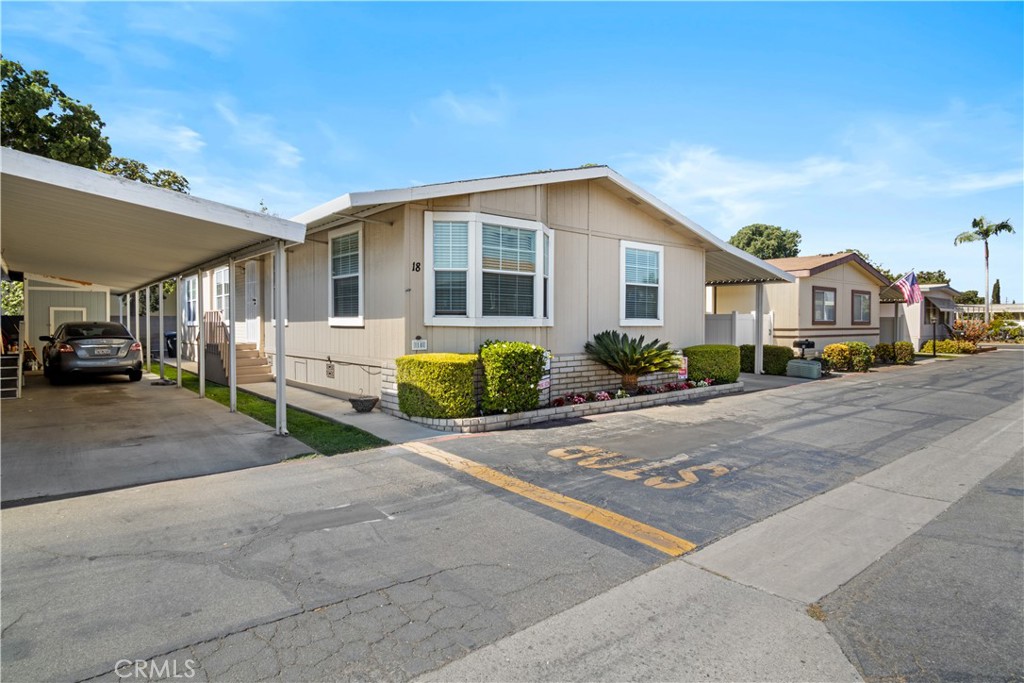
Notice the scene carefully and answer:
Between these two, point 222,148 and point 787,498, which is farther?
point 222,148

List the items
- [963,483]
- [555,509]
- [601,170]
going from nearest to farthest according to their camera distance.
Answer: [555,509]
[963,483]
[601,170]

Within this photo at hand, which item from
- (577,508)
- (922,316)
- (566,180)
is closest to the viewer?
(577,508)

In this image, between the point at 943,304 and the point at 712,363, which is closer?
the point at 712,363

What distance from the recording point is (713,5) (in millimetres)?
9016

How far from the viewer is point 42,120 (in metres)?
15.3

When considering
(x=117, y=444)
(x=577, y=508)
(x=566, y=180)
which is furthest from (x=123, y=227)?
(x=566, y=180)

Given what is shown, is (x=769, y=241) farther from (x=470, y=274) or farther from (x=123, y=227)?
(x=123, y=227)

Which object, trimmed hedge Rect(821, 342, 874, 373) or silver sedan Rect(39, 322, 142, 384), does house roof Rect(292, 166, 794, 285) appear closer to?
trimmed hedge Rect(821, 342, 874, 373)

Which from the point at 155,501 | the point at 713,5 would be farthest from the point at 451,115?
the point at 155,501

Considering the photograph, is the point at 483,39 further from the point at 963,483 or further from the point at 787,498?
the point at 963,483

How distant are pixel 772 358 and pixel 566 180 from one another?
1064cm

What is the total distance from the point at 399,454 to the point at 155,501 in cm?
249

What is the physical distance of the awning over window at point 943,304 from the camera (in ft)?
97.7

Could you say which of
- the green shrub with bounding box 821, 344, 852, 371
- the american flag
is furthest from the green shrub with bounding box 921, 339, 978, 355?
the green shrub with bounding box 821, 344, 852, 371
